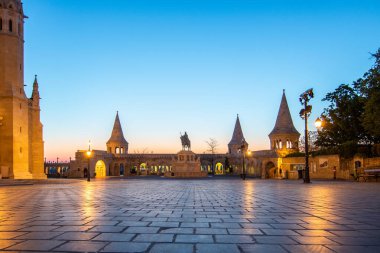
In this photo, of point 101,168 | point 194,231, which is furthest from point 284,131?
point 194,231

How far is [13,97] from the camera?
34.2 meters

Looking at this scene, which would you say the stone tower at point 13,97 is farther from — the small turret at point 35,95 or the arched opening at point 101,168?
the arched opening at point 101,168

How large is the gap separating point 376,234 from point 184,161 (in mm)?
46485

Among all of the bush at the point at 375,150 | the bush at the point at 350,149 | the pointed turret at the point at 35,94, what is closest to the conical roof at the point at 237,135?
the pointed turret at the point at 35,94

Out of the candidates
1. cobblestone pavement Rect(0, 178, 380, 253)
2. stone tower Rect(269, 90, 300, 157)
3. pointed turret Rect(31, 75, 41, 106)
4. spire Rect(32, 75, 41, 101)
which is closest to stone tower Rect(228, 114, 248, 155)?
stone tower Rect(269, 90, 300, 157)

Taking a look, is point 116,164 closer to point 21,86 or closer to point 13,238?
point 21,86

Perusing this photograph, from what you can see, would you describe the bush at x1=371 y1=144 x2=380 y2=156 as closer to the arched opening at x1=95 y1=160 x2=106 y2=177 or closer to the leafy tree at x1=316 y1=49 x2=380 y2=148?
the leafy tree at x1=316 y1=49 x2=380 y2=148

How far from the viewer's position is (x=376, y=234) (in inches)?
203

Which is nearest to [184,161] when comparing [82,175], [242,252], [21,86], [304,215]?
[82,175]

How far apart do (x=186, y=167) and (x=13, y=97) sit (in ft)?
80.4

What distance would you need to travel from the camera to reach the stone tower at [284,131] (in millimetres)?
58656

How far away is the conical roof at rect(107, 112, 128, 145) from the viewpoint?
72.6 m

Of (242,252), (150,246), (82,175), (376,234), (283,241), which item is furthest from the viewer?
(82,175)

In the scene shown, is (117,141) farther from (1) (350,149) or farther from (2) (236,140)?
(1) (350,149)
